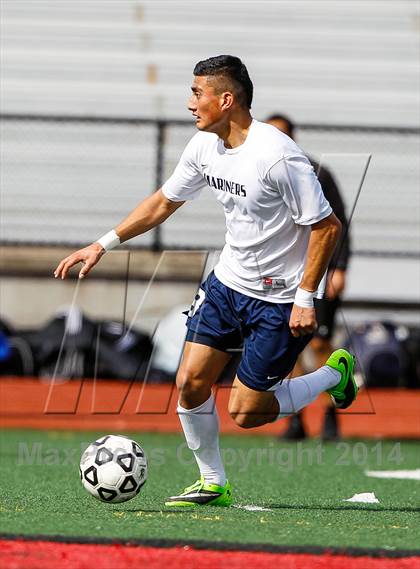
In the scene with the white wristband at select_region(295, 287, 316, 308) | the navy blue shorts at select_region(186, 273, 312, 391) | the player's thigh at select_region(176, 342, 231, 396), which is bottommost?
the player's thigh at select_region(176, 342, 231, 396)

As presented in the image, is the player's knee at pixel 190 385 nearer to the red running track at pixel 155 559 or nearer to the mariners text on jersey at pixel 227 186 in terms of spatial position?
the mariners text on jersey at pixel 227 186

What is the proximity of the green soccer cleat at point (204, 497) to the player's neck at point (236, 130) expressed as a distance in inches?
64.1

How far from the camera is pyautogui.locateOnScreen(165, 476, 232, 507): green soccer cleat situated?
5535 millimetres

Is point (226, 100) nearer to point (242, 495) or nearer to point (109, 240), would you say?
point (109, 240)

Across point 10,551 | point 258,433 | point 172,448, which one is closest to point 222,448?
point 172,448

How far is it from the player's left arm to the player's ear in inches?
26.3

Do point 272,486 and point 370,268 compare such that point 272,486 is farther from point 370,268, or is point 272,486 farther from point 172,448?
point 370,268

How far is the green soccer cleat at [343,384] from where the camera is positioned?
5.95 m

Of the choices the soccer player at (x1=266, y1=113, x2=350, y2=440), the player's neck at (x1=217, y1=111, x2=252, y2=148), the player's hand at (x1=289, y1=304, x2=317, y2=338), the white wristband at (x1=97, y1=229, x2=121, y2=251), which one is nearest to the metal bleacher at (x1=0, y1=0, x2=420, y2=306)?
the soccer player at (x1=266, y1=113, x2=350, y2=440)

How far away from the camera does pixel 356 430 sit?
388 inches

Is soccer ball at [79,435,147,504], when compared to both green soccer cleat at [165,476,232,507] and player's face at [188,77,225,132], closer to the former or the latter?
green soccer cleat at [165,476,232,507]

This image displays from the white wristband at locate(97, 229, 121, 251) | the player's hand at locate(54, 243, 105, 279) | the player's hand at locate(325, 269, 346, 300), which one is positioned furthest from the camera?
the player's hand at locate(325, 269, 346, 300)

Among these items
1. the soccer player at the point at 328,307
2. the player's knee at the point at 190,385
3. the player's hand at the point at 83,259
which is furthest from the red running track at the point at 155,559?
the soccer player at the point at 328,307

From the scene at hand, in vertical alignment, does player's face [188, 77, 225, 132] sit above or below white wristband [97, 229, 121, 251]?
above
